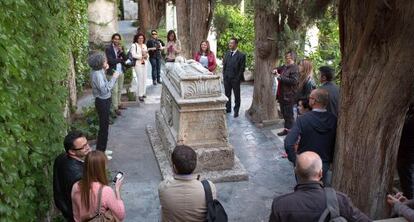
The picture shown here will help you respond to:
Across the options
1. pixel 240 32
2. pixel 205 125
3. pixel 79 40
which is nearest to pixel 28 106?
pixel 205 125

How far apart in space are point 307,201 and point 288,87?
5365 millimetres

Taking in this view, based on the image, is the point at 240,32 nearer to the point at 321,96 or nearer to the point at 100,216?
the point at 321,96

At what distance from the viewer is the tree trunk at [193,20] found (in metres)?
10.4

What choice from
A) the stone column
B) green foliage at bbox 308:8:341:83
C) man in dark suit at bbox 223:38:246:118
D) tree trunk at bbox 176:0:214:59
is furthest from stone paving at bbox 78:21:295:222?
the stone column

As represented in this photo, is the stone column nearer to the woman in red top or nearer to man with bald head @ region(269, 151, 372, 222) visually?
the woman in red top

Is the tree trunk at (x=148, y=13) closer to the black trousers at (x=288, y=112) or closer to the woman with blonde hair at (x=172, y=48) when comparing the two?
the woman with blonde hair at (x=172, y=48)

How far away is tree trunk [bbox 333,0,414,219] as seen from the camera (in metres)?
3.93

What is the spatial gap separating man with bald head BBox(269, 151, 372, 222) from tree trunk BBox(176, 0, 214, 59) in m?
7.52

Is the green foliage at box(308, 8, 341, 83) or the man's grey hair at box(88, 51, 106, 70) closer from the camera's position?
the man's grey hair at box(88, 51, 106, 70)

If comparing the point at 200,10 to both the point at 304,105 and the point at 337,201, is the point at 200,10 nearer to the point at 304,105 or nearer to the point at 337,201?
the point at 304,105

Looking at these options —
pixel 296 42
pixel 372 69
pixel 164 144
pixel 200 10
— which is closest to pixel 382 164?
pixel 372 69

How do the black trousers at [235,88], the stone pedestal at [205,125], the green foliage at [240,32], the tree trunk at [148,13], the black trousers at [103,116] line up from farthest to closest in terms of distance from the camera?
the tree trunk at [148,13]
the green foliage at [240,32]
the black trousers at [235,88]
the black trousers at [103,116]
the stone pedestal at [205,125]

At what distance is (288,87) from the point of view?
8.39 metres

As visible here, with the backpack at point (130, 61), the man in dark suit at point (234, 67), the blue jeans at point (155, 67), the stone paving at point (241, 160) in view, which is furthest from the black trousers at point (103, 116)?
the blue jeans at point (155, 67)
